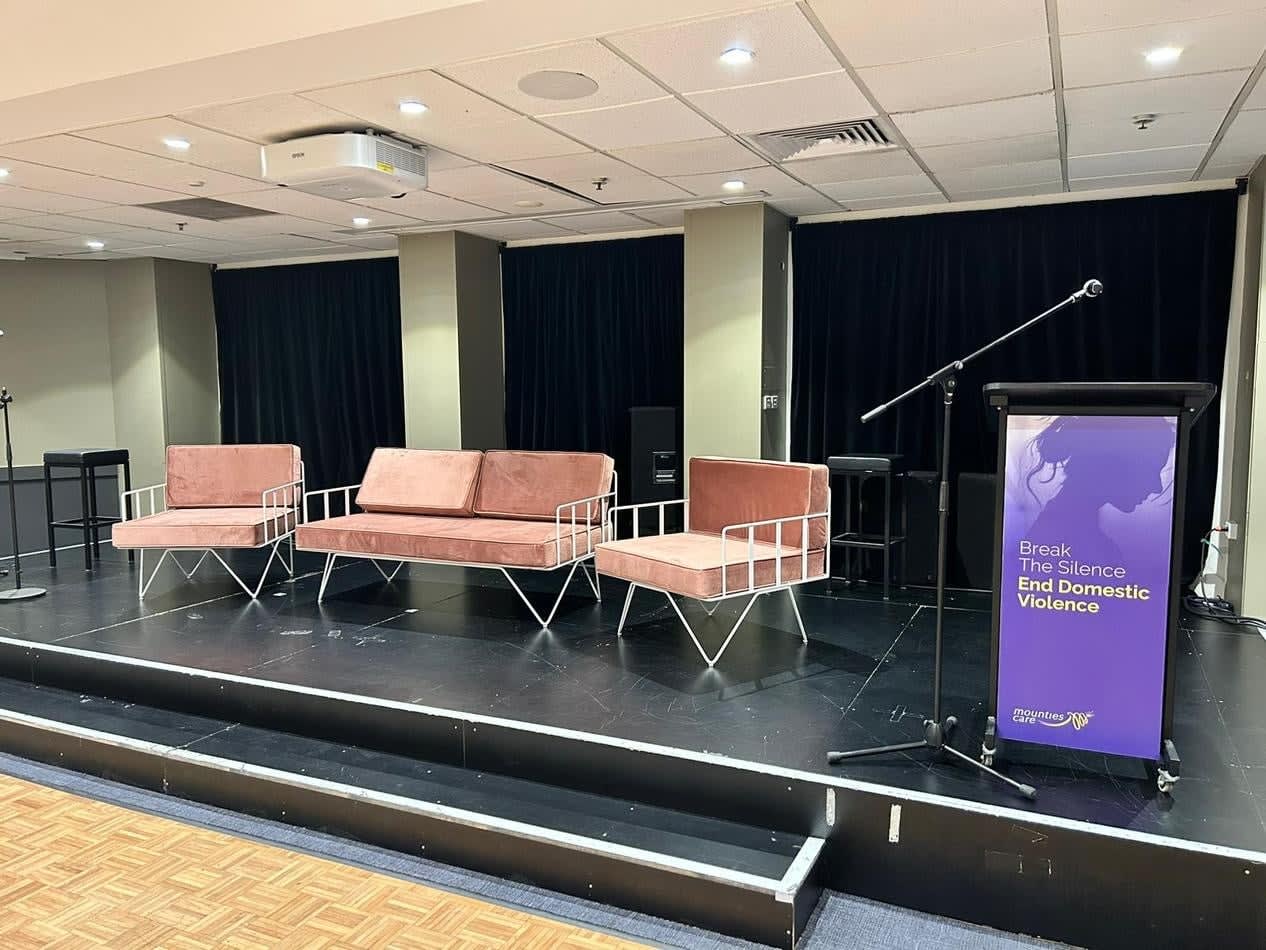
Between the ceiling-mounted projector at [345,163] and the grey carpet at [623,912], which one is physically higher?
the ceiling-mounted projector at [345,163]

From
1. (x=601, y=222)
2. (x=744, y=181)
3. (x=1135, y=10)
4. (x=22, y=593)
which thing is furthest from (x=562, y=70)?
(x=22, y=593)

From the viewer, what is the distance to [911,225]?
20.3 feet

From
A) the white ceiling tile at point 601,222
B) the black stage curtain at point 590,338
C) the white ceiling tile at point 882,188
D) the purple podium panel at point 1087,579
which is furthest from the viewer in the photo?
the black stage curtain at point 590,338

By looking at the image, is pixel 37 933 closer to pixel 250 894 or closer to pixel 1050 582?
pixel 250 894

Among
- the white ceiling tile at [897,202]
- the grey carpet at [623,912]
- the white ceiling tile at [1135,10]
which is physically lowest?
the grey carpet at [623,912]

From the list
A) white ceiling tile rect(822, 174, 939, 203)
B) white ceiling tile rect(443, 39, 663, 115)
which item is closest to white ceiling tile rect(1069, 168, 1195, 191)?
white ceiling tile rect(822, 174, 939, 203)

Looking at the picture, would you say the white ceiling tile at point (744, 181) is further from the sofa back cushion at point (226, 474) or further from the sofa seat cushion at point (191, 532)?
the sofa seat cushion at point (191, 532)

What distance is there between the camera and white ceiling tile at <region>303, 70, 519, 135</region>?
3.50 metres

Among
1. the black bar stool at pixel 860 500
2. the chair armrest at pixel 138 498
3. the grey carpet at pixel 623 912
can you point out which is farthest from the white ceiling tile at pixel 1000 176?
the chair armrest at pixel 138 498

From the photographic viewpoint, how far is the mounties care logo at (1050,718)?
9.32 ft

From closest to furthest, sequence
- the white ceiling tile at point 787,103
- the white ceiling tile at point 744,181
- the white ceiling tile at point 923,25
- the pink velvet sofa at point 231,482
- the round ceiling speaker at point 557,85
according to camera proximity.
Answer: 1. the white ceiling tile at point 923,25
2. the round ceiling speaker at point 557,85
3. the white ceiling tile at point 787,103
4. the white ceiling tile at point 744,181
5. the pink velvet sofa at point 231,482

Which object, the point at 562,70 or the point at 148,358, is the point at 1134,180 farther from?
the point at 148,358

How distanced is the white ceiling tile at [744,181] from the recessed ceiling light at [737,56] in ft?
5.37

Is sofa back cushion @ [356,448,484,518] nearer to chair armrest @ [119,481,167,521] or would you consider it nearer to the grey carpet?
chair armrest @ [119,481,167,521]
